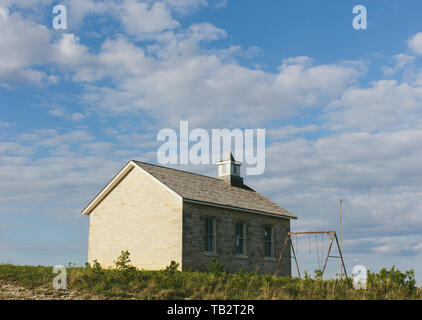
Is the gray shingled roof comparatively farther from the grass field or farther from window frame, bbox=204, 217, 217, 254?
the grass field

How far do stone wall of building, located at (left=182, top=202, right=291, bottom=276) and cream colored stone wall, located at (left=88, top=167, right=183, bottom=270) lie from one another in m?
0.69

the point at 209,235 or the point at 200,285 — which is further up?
the point at 209,235

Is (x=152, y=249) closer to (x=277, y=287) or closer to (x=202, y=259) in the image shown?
(x=202, y=259)

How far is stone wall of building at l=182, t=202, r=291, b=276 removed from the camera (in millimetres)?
25891

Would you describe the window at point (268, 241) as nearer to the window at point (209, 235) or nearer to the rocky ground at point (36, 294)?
the window at point (209, 235)

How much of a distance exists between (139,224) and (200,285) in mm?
8407

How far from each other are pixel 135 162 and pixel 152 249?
17.5ft

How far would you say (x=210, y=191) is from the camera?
2992 centimetres

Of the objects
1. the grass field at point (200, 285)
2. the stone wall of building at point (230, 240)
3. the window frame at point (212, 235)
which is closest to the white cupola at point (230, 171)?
the stone wall of building at point (230, 240)

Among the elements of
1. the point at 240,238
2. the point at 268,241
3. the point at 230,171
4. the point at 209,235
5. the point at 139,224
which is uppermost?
the point at 230,171

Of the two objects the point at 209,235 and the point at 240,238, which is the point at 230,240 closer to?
the point at 240,238

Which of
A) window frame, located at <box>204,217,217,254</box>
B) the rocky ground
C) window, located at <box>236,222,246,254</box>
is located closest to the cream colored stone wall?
window frame, located at <box>204,217,217,254</box>

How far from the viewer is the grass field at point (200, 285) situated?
62.1 ft

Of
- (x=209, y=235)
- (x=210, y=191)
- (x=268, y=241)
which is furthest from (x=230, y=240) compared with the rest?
(x=268, y=241)
